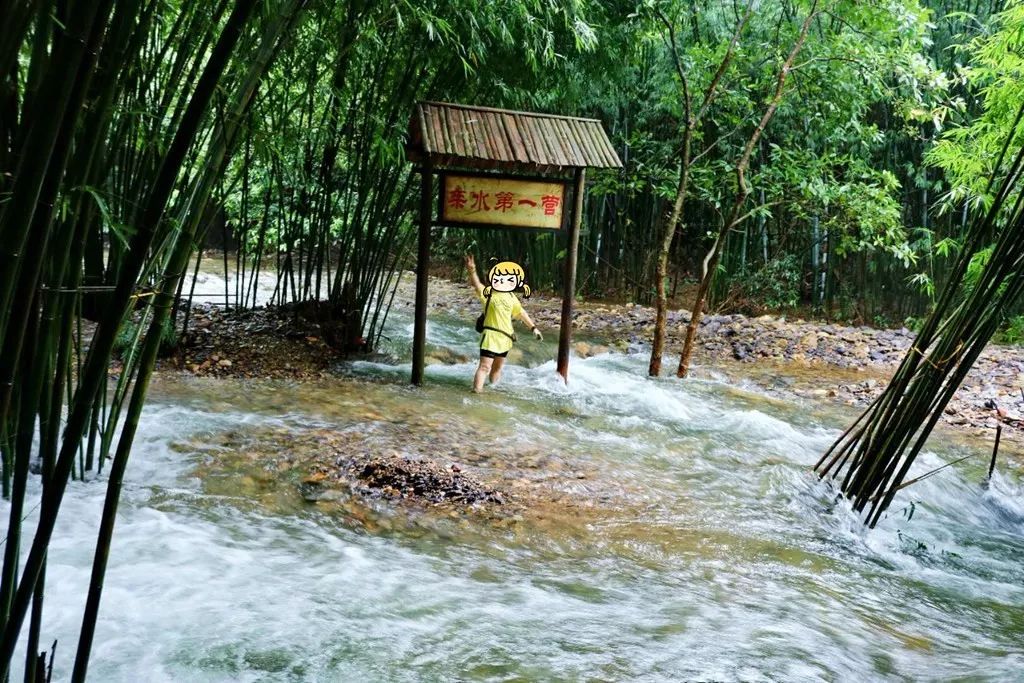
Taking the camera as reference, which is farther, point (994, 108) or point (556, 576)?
point (994, 108)

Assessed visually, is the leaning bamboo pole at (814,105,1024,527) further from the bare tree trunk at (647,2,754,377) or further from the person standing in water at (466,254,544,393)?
the bare tree trunk at (647,2,754,377)

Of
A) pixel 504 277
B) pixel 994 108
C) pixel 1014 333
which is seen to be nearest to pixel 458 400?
pixel 504 277

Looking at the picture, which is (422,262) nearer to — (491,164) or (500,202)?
(500,202)

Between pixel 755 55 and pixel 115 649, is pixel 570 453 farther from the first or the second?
pixel 755 55

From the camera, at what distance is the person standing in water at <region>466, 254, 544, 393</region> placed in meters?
5.37

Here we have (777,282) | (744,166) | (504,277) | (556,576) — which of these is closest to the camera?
(556,576)

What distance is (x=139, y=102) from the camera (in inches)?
130

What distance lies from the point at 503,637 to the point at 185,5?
240 centimetres

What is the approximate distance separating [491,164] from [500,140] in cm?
16

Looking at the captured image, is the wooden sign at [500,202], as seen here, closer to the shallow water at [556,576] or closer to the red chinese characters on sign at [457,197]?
the red chinese characters on sign at [457,197]

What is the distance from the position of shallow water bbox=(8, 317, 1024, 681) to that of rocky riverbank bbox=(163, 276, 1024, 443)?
1.04m

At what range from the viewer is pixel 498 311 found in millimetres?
5383

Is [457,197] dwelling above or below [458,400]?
above

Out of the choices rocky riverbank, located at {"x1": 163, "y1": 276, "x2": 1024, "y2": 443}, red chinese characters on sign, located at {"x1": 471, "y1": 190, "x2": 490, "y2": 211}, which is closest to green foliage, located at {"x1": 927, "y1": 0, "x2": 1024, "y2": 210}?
rocky riverbank, located at {"x1": 163, "y1": 276, "x2": 1024, "y2": 443}
